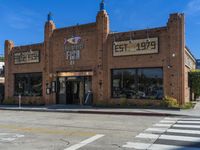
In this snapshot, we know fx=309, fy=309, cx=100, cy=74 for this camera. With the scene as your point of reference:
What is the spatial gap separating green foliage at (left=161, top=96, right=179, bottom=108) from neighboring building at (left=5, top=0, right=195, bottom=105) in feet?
1.78

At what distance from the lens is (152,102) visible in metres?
22.9

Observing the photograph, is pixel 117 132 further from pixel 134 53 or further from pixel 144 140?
pixel 134 53

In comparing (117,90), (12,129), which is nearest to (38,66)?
(117,90)

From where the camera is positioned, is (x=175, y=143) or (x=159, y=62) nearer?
(x=175, y=143)

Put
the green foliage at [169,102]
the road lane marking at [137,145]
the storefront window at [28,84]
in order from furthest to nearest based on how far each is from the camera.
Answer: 1. the storefront window at [28,84]
2. the green foliage at [169,102]
3. the road lane marking at [137,145]

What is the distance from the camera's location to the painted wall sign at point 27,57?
2950cm

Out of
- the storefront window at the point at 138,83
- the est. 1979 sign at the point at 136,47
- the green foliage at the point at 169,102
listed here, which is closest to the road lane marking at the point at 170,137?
the green foliage at the point at 169,102

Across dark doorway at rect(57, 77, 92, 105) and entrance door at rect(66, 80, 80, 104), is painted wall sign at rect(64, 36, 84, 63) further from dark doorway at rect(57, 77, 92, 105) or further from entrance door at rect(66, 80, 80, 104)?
entrance door at rect(66, 80, 80, 104)

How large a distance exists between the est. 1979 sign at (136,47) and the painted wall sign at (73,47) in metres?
3.52

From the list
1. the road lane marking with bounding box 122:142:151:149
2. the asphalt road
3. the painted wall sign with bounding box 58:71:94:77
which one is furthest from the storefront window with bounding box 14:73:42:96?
the road lane marking with bounding box 122:142:151:149

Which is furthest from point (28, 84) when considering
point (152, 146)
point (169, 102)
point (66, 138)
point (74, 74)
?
point (152, 146)

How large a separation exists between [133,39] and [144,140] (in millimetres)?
14953

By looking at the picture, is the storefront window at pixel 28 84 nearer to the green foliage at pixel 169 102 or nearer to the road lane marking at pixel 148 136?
the green foliage at pixel 169 102

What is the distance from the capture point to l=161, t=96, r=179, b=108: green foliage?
2143 cm
